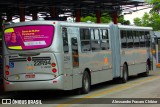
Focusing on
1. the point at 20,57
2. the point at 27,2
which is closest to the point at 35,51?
the point at 20,57

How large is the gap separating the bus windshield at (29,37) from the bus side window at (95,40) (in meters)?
3.46

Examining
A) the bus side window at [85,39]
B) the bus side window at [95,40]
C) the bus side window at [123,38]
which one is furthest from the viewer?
the bus side window at [123,38]

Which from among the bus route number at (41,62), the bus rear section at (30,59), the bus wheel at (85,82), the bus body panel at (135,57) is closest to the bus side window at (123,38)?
the bus body panel at (135,57)

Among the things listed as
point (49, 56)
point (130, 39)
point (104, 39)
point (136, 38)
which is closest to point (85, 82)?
point (49, 56)

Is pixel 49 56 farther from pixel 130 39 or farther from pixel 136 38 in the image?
pixel 136 38

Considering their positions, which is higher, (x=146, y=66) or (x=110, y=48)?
(x=110, y=48)

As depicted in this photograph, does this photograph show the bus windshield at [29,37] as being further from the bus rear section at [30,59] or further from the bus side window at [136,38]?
the bus side window at [136,38]

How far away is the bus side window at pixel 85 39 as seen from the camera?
55.6 ft

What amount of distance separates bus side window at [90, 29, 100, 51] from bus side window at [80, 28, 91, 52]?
0.38m

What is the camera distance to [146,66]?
A: 1021 inches

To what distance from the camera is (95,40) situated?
18.4 m

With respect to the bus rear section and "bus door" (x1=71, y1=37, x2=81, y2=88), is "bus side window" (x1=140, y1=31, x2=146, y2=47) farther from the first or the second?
the bus rear section

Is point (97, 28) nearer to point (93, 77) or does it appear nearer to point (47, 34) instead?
point (93, 77)

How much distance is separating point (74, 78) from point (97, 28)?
376 cm
